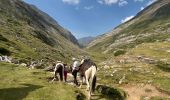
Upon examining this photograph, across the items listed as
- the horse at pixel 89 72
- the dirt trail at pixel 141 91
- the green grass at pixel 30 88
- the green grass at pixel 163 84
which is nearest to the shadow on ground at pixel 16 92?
the green grass at pixel 30 88

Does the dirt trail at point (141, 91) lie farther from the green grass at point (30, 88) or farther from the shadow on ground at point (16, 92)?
the shadow on ground at point (16, 92)

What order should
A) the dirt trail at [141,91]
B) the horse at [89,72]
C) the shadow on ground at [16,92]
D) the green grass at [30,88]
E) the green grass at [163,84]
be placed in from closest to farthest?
the shadow on ground at [16,92], the green grass at [30,88], the horse at [89,72], the dirt trail at [141,91], the green grass at [163,84]

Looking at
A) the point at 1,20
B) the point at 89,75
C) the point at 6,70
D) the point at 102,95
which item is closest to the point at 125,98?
the point at 102,95

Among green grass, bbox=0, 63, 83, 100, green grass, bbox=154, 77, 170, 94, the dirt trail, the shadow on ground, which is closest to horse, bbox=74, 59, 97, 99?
green grass, bbox=0, 63, 83, 100

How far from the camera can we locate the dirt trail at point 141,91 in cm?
4638

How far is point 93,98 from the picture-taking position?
3759cm

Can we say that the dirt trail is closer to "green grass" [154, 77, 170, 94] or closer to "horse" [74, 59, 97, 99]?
"green grass" [154, 77, 170, 94]

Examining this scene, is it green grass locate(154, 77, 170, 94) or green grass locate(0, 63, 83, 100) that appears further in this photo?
green grass locate(154, 77, 170, 94)

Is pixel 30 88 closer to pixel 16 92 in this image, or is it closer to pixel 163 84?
pixel 16 92

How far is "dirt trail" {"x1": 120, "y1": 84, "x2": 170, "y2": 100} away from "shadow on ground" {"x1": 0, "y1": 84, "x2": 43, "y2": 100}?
15.0 metres

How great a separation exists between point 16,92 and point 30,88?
2546mm

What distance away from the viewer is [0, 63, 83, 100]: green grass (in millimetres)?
32344

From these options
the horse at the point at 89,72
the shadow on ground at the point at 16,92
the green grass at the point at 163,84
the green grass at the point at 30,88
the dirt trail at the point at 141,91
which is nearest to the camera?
the shadow on ground at the point at 16,92

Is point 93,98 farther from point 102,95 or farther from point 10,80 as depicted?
point 10,80
